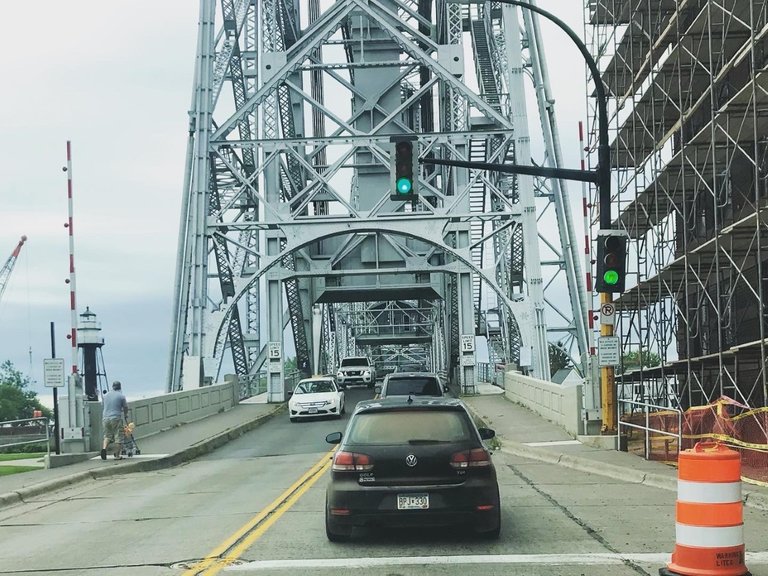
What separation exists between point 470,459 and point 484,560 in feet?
3.44

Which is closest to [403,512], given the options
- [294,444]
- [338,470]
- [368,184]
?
[338,470]

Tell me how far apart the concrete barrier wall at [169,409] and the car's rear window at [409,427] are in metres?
13.2

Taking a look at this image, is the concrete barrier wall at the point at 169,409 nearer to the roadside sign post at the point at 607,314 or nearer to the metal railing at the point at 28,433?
the metal railing at the point at 28,433

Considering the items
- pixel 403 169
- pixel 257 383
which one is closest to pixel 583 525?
pixel 403 169

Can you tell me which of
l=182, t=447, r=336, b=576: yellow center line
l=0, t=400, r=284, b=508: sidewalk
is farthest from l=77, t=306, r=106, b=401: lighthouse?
l=182, t=447, r=336, b=576: yellow center line

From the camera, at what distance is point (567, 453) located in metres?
18.4

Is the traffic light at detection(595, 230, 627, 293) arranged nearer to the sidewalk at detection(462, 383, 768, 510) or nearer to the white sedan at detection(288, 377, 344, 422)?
the sidewalk at detection(462, 383, 768, 510)

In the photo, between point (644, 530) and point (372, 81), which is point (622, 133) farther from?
point (644, 530)

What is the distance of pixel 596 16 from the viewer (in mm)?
37125

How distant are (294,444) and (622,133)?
61.2 ft

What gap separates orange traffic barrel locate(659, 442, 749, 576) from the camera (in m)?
7.57

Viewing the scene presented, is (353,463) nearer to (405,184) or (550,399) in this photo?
(405,184)

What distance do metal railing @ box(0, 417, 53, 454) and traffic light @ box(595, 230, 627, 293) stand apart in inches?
454

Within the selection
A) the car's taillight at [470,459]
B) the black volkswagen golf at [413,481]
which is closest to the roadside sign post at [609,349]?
the black volkswagen golf at [413,481]
